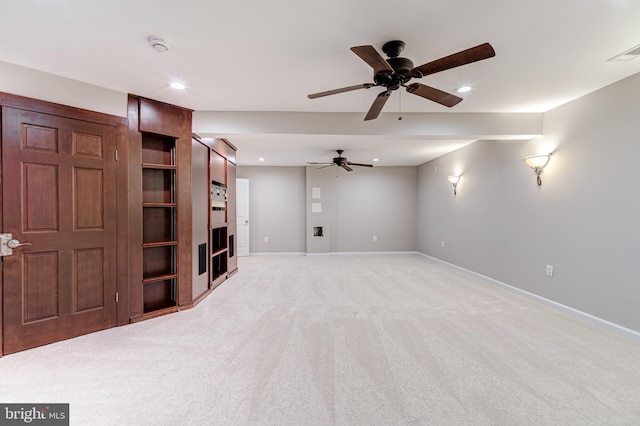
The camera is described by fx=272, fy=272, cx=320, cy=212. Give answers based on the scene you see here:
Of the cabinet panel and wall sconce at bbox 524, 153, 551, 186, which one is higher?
the cabinet panel

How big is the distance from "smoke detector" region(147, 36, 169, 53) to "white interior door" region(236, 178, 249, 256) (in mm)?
5117

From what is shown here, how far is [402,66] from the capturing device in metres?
2.06

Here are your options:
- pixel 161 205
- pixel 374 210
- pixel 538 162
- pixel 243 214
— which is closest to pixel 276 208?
pixel 243 214

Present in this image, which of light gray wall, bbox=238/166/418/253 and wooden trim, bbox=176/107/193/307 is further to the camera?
light gray wall, bbox=238/166/418/253

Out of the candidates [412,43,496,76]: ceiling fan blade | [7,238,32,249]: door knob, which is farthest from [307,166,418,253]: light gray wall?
[7,238,32,249]: door knob

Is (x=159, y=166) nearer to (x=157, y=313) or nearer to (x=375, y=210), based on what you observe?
(x=157, y=313)

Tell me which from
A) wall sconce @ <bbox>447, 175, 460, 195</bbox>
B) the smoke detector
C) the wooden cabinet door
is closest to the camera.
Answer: the smoke detector

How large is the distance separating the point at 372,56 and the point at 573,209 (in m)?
3.16

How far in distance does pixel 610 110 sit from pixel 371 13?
2881 millimetres

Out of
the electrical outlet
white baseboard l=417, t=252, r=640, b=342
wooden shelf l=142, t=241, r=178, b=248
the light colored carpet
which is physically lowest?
the light colored carpet

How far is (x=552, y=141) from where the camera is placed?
3.47m

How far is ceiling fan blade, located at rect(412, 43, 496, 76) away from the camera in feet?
5.28

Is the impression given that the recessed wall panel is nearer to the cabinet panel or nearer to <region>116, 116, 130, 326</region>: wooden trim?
<region>116, 116, 130, 326</region>: wooden trim

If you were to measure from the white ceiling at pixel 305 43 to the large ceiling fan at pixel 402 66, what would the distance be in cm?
15
